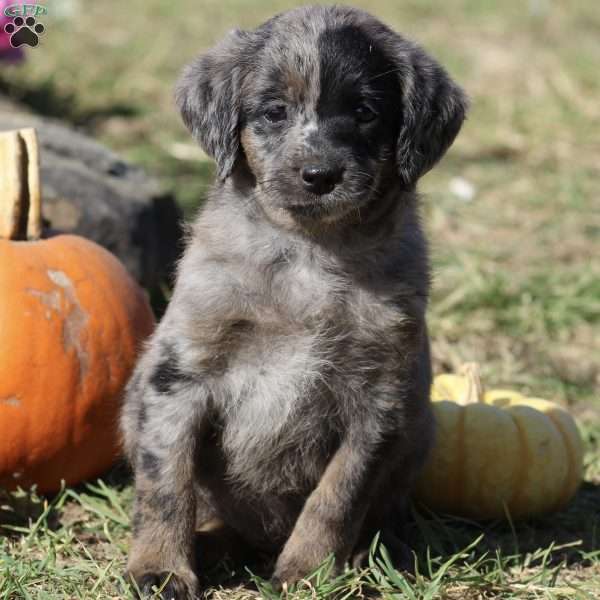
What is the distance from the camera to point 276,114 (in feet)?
13.7

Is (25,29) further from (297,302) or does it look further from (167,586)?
(167,586)

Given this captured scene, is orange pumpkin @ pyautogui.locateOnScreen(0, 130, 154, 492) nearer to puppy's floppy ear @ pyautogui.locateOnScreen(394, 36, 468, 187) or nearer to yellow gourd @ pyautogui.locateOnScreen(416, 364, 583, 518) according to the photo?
yellow gourd @ pyautogui.locateOnScreen(416, 364, 583, 518)

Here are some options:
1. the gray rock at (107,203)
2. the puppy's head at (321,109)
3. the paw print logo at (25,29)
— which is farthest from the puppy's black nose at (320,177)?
the paw print logo at (25,29)

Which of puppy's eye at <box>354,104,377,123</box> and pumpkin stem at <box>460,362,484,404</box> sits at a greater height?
puppy's eye at <box>354,104,377,123</box>

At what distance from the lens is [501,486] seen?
505cm

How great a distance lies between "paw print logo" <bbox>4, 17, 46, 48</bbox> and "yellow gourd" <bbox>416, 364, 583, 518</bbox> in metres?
3.14

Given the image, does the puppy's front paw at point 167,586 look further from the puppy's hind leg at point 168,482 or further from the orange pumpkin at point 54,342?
the orange pumpkin at point 54,342

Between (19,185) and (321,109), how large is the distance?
5.48 ft

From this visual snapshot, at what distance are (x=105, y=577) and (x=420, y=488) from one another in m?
1.58

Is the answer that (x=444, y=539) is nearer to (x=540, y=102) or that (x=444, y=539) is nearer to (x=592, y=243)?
(x=592, y=243)

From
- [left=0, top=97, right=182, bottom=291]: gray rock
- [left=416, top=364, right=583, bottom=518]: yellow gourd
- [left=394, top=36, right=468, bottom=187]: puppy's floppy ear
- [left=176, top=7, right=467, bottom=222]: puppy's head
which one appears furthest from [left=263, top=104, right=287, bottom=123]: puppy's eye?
[left=0, top=97, right=182, bottom=291]: gray rock

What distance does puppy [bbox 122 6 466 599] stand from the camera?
4.03 meters

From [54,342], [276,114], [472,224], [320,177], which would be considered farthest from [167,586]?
[472,224]

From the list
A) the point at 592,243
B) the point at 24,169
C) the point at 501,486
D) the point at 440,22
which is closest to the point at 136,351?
the point at 24,169
